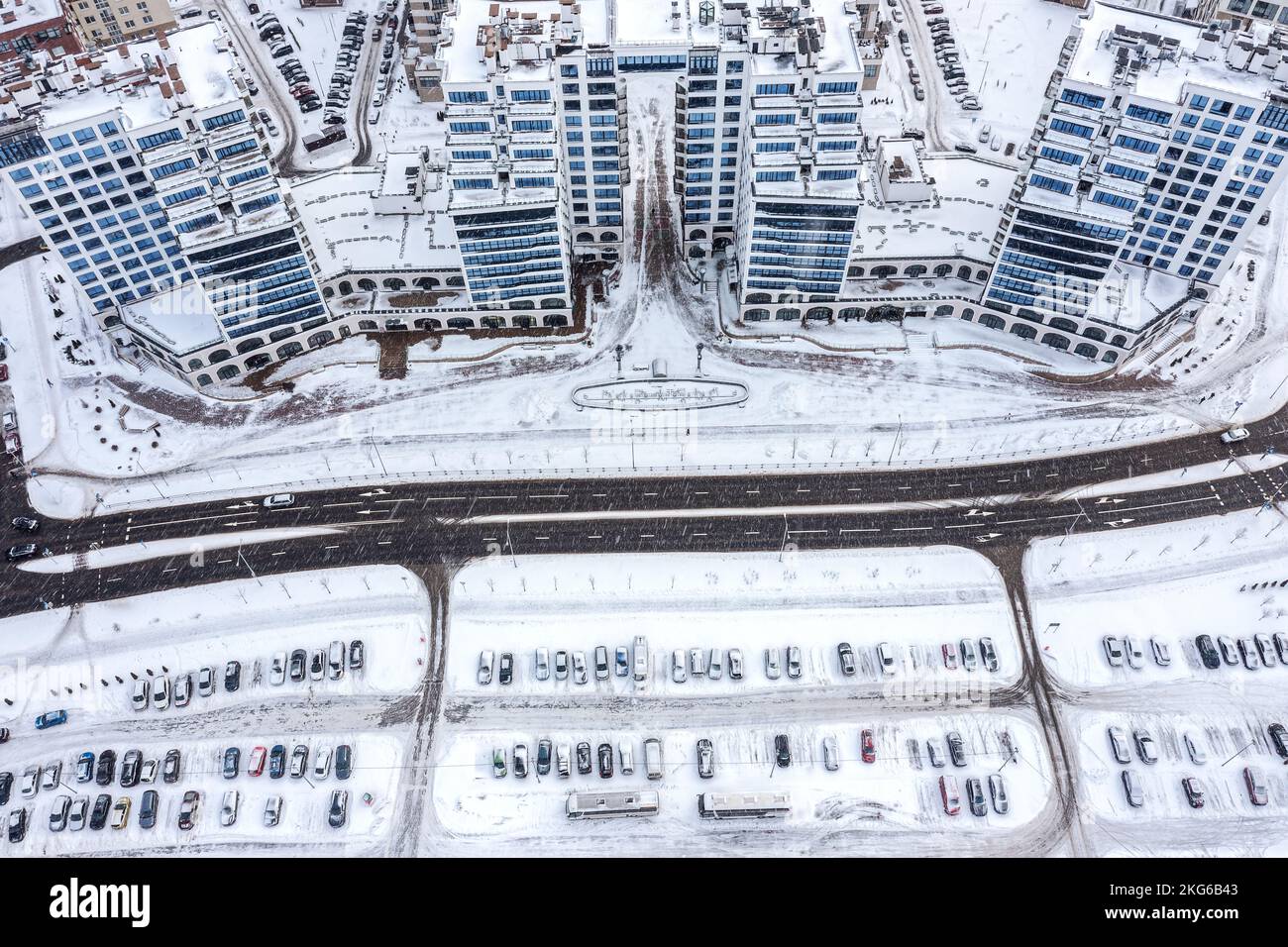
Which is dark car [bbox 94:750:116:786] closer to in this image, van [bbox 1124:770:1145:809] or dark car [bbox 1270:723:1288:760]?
van [bbox 1124:770:1145:809]

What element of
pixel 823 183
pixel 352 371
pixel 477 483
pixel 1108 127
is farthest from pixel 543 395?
pixel 1108 127

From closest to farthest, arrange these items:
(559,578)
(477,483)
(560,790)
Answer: (560,790), (559,578), (477,483)

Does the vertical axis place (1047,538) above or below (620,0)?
below

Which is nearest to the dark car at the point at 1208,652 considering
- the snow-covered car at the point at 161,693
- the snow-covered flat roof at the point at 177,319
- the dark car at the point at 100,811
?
the snow-covered car at the point at 161,693

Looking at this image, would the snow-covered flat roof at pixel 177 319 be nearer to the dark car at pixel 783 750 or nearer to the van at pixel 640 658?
the van at pixel 640 658

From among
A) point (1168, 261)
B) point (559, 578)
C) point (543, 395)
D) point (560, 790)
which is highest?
point (1168, 261)

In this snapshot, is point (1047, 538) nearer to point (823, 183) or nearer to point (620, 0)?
point (823, 183)

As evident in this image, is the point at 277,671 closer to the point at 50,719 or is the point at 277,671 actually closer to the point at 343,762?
the point at 343,762
